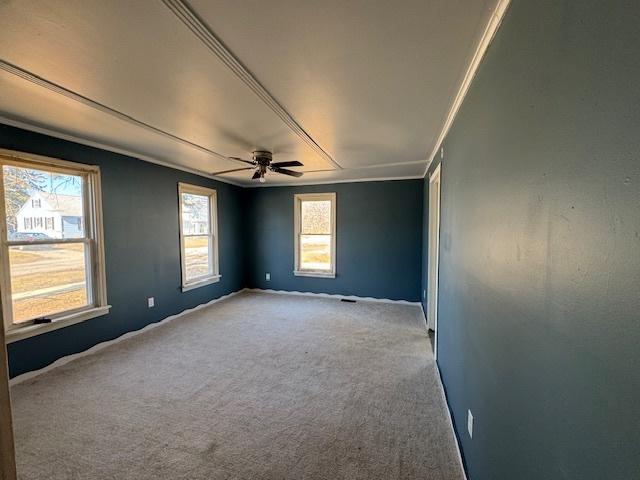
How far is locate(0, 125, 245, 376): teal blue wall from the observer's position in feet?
8.66

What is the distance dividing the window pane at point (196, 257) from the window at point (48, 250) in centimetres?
139

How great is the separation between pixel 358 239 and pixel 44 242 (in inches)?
170

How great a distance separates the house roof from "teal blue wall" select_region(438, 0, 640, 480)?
383 cm

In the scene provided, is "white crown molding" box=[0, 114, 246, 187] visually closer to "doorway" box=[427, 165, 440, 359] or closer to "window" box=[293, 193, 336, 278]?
"window" box=[293, 193, 336, 278]

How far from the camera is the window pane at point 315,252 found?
5559 millimetres

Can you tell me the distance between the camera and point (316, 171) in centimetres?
445

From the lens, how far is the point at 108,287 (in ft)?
10.7

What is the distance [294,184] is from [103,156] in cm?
312

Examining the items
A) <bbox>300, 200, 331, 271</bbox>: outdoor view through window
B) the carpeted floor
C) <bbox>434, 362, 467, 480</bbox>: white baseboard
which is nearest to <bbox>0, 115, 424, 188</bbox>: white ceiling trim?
<bbox>300, 200, 331, 271</bbox>: outdoor view through window

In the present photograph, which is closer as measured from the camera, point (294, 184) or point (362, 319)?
point (362, 319)

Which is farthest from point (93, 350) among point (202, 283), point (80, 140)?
point (80, 140)

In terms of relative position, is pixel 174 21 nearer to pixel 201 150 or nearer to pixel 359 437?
pixel 201 150

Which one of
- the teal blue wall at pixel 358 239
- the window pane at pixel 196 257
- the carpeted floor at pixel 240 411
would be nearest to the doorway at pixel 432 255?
the carpeted floor at pixel 240 411

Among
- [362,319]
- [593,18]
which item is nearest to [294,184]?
[362,319]
